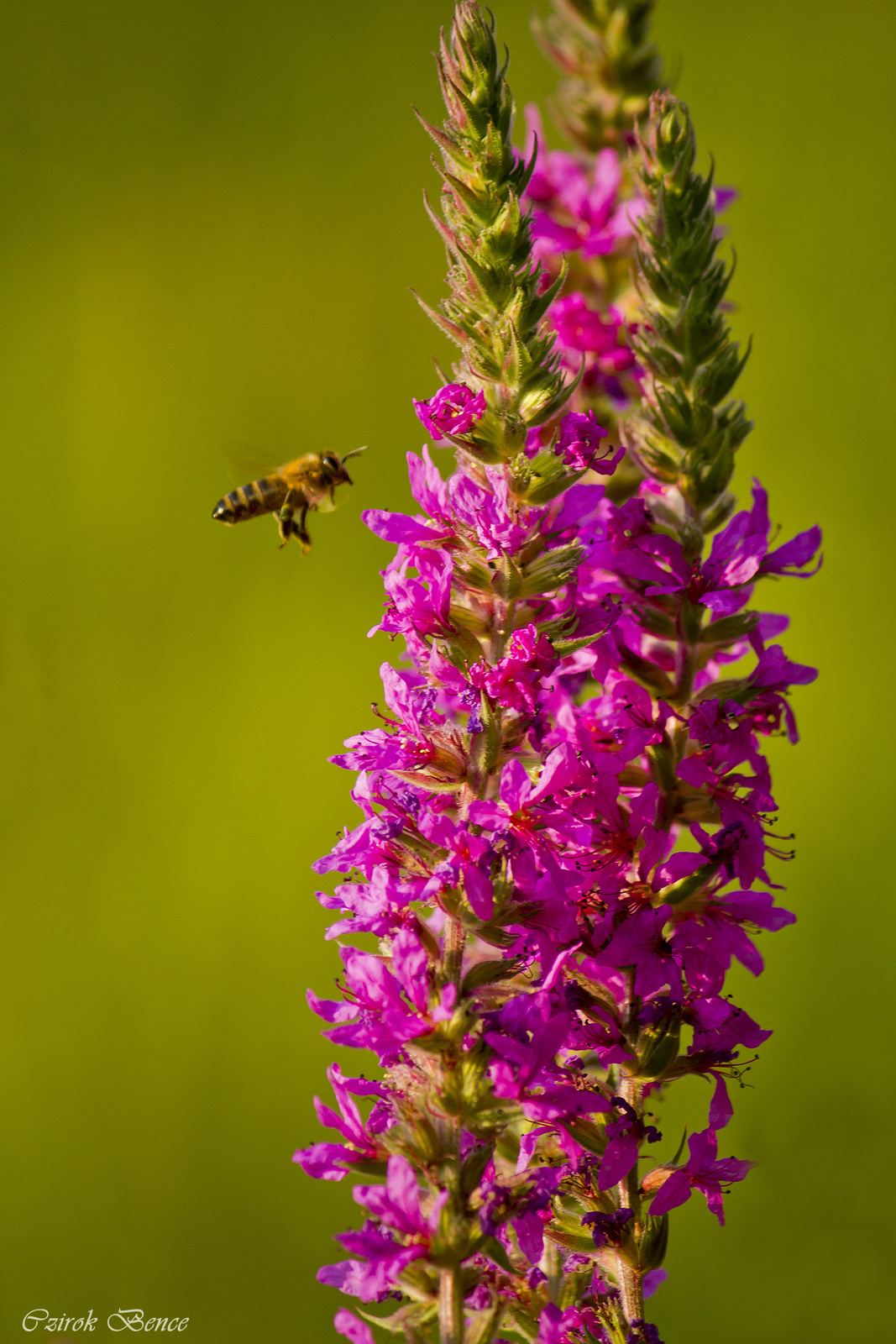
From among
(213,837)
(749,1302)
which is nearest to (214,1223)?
(213,837)

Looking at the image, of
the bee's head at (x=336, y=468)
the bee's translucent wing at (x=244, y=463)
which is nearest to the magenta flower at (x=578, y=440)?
the bee's head at (x=336, y=468)

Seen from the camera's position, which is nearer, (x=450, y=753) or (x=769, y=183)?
(x=450, y=753)

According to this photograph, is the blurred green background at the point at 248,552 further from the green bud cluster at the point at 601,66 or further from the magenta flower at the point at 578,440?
the magenta flower at the point at 578,440

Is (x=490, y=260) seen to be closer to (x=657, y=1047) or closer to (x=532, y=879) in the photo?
(x=532, y=879)

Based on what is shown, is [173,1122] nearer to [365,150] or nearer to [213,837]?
[213,837]

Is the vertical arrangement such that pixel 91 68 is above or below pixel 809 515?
above

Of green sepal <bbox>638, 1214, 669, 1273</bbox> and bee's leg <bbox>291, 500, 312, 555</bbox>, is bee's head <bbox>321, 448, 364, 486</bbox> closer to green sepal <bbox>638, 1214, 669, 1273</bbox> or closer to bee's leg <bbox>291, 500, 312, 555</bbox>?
bee's leg <bbox>291, 500, 312, 555</bbox>
